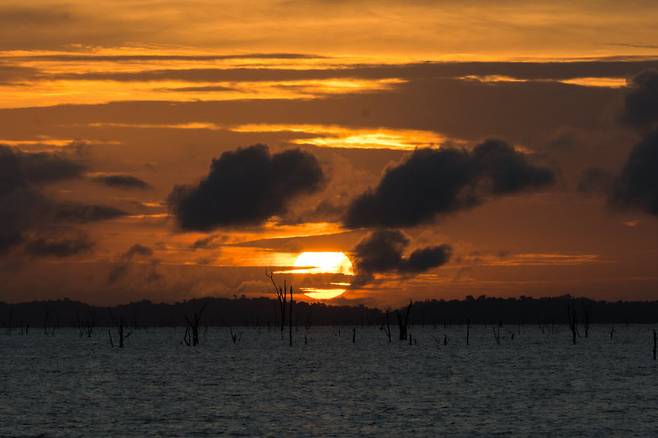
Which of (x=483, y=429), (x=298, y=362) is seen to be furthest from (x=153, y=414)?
(x=298, y=362)

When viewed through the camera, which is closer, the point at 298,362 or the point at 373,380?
the point at 373,380

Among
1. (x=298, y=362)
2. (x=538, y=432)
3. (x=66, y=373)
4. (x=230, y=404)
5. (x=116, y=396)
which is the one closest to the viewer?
(x=538, y=432)

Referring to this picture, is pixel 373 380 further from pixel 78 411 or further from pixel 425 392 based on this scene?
pixel 78 411

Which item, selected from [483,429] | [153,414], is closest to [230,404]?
[153,414]

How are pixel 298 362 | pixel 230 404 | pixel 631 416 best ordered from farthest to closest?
pixel 298 362 < pixel 230 404 < pixel 631 416

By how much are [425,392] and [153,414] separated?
26055 mm

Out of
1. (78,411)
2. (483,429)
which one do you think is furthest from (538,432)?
(78,411)

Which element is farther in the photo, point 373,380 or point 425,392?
point 373,380

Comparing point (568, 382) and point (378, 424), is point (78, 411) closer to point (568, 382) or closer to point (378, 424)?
point (378, 424)

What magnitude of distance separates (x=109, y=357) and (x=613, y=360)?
7302 centimetres

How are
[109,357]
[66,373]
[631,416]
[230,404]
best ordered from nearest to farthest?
[631,416] → [230,404] → [66,373] → [109,357]

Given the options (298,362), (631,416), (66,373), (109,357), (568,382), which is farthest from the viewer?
(109,357)

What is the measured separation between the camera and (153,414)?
70.4 m

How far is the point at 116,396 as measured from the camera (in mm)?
86375
